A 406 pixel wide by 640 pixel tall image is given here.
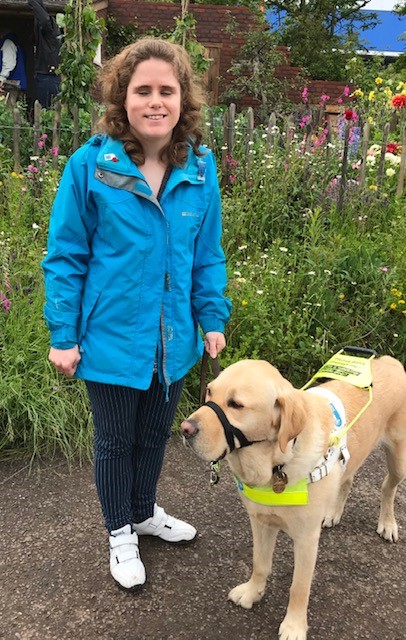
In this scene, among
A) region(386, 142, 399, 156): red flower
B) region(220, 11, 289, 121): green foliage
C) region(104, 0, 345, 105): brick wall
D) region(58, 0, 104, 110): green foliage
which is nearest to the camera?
region(386, 142, 399, 156): red flower

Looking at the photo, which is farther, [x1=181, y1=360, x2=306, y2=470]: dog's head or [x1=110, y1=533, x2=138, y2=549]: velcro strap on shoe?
[x1=110, y1=533, x2=138, y2=549]: velcro strap on shoe

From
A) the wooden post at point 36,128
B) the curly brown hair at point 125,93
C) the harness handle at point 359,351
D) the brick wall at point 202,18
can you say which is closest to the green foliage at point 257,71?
the brick wall at point 202,18

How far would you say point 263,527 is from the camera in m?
2.41

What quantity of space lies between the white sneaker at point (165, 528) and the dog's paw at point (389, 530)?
959mm

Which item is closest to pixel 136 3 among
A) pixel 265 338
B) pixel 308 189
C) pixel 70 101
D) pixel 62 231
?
pixel 70 101

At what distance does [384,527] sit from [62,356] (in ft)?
6.13

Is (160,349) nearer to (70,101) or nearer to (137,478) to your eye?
(137,478)

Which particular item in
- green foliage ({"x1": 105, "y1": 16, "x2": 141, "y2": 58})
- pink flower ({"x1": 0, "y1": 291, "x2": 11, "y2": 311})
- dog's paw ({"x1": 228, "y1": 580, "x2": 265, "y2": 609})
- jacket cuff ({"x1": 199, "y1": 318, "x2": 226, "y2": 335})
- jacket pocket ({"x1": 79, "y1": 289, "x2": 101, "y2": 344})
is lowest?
dog's paw ({"x1": 228, "y1": 580, "x2": 265, "y2": 609})

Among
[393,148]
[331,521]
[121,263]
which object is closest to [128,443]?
[121,263]

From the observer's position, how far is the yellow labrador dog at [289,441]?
1981 mm

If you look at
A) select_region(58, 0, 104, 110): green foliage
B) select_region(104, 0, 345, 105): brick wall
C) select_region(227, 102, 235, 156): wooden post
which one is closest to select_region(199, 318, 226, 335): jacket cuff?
select_region(227, 102, 235, 156): wooden post

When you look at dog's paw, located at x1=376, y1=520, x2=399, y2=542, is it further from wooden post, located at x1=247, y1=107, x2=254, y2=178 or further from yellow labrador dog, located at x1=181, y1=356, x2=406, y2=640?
wooden post, located at x1=247, y1=107, x2=254, y2=178

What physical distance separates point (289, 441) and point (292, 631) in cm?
84

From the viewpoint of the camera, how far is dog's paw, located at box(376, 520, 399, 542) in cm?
294
